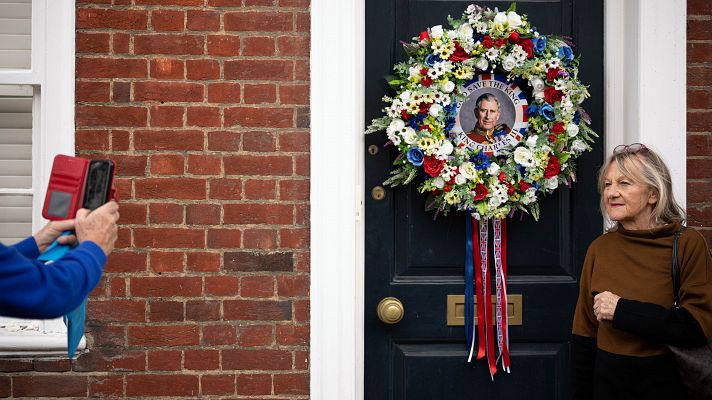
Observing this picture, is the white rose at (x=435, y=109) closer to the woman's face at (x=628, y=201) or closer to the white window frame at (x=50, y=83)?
the woman's face at (x=628, y=201)

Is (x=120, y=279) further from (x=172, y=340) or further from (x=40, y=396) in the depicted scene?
(x=40, y=396)

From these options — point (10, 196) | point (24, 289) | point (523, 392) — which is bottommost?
point (523, 392)

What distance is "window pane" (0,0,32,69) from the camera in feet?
9.23

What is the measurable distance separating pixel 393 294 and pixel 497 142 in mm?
808

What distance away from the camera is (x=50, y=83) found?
2.77m

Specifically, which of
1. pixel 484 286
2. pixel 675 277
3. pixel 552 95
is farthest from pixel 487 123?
pixel 675 277

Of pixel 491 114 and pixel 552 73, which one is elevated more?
pixel 552 73

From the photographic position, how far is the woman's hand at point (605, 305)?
221 cm

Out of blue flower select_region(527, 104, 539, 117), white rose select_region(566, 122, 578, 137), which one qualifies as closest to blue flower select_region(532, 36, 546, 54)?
blue flower select_region(527, 104, 539, 117)

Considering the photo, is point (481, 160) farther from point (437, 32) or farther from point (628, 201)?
point (628, 201)

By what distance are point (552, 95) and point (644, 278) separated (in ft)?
2.96

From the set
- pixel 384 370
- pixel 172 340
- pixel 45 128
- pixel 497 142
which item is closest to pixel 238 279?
pixel 172 340

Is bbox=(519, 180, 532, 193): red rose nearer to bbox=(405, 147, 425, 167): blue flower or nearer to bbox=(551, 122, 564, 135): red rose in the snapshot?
bbox=(551, 122, 564, 135): red rose

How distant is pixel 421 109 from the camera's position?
277cm
